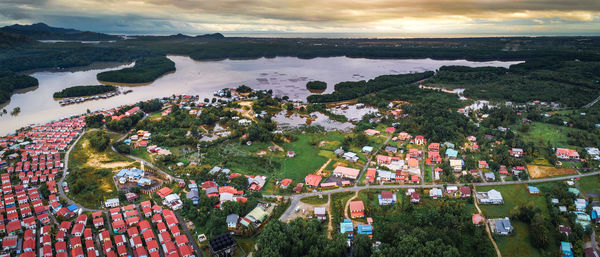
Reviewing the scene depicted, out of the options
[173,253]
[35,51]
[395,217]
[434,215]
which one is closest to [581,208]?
[434,215]

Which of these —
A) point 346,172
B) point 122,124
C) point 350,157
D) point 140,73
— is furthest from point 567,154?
point 140,73

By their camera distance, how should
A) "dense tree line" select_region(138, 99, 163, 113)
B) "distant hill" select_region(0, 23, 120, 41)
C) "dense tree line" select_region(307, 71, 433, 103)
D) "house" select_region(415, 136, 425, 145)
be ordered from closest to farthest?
1. "house" select_region(415, 136, 425, 145)
2. "dense tree line" select_region(138, 99, 163, 113)
3. "dense tree line" select_region(307, 71, 433, 103)
4. "distant hill" select_region(0, 23, 120, 41)

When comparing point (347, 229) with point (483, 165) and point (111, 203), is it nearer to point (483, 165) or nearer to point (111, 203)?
point (483, 165)

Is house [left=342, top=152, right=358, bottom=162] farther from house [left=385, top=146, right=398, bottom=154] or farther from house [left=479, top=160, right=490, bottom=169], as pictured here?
house [left=479, top=160, right=490, bottom=169]

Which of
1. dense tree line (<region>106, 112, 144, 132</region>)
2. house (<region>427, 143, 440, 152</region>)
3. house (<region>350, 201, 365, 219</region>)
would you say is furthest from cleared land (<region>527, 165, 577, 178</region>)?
dense tree line (<region>106, 112, 144, 132</region>)

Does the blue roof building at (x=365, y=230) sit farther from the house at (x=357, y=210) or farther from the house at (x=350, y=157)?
the house at (x=350, y=157)
